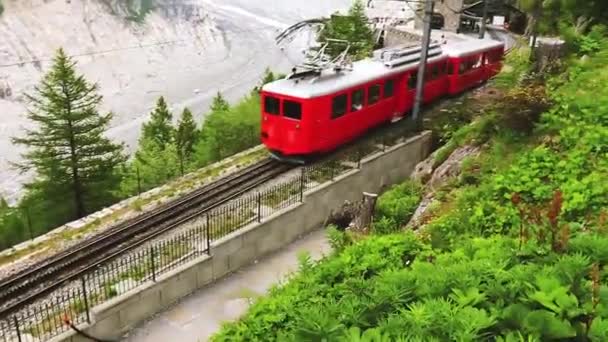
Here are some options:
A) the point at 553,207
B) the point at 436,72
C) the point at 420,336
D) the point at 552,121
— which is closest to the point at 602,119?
the point at 552,121

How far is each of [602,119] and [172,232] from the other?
865 cm

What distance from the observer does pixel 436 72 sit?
19.7 m

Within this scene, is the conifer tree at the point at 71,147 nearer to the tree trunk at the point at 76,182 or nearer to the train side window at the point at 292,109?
the tree trunk at the point at 76,182

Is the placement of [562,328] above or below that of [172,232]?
above

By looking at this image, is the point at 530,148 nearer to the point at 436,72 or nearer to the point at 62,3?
the point at 436,72

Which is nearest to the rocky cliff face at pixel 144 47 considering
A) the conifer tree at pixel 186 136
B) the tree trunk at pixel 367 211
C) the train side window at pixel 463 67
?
the conifer tree at pixel 186 136

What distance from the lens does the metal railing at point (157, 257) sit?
Answer: 31.9 ft

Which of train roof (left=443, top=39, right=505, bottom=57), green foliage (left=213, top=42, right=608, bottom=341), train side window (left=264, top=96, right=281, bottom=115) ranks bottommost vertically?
train side window (left=264, top=96, right=281, bottom=115)

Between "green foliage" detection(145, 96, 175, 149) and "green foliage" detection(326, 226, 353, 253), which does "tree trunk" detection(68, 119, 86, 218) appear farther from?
"green foliage" detection(326, 226, 353, 253)

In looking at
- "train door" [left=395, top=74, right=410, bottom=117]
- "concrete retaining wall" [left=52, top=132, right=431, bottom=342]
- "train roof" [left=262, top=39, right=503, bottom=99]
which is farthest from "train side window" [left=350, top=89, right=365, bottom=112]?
"train door" [left=395, top=74, right=410, bottom=117]

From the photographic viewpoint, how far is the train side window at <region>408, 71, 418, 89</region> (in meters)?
18.2

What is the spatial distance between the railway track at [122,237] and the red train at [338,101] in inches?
48.2

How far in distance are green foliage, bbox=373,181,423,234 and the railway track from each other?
12.7ft

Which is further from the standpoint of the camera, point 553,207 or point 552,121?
point 552,121
